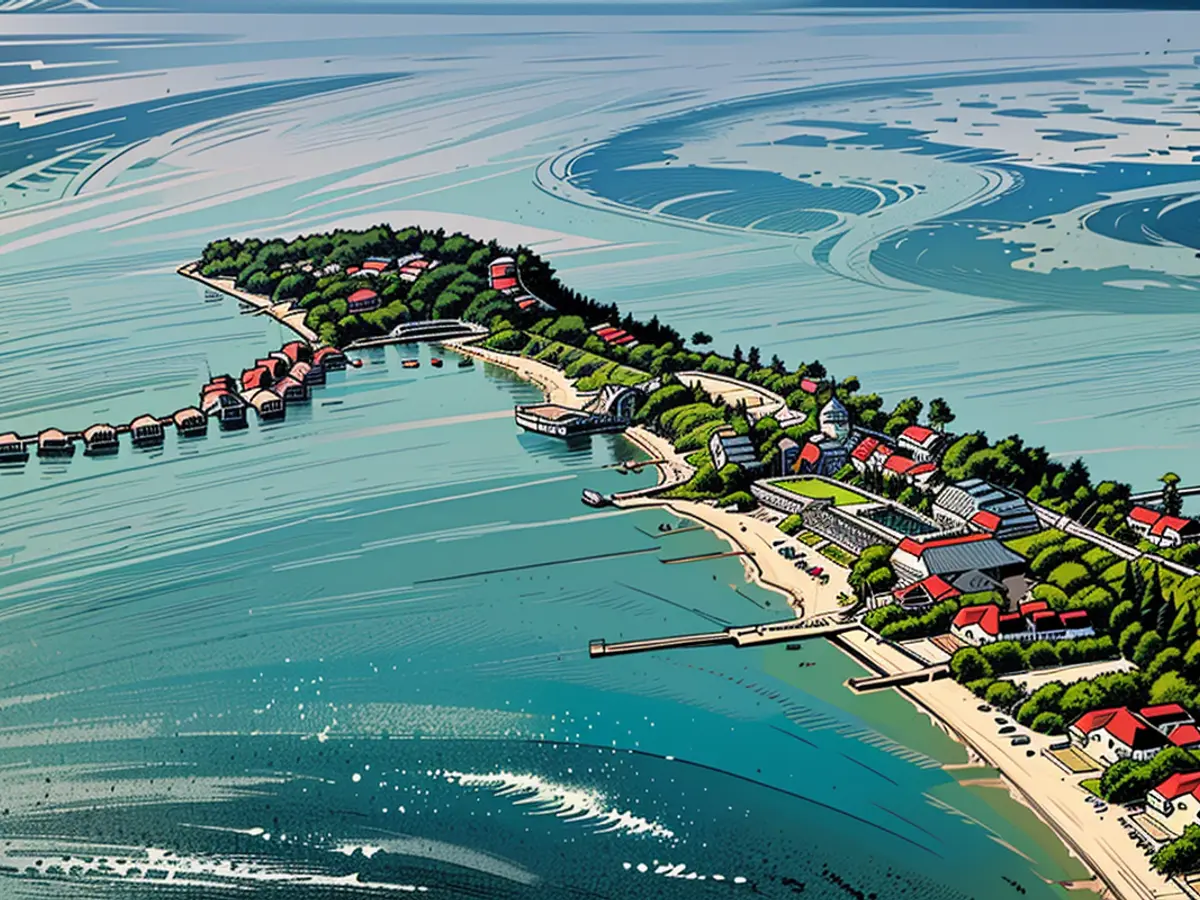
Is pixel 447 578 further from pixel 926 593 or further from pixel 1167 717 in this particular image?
pixel 1167 717

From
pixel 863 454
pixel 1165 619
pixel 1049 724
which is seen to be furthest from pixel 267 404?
pixel 1049 724

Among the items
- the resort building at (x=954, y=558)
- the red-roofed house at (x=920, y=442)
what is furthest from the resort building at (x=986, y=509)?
the red-roofed house at (x=920, y=442)

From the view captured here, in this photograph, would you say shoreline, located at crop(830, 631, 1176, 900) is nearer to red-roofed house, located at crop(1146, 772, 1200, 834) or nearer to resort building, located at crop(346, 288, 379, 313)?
red-roofed house, located at crop(1146, 772, 1200, 834)

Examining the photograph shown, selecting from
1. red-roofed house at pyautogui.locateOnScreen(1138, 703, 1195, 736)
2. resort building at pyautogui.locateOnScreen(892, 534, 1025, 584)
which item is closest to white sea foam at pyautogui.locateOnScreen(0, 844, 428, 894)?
red-roofed house at pyautogui.locateOnScreen(1138, 703, 1195, 736)

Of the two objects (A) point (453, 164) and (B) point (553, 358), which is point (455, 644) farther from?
(A) point (453, 164)

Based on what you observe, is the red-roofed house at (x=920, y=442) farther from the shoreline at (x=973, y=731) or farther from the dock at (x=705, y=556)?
the dock at (x=705, y=556)

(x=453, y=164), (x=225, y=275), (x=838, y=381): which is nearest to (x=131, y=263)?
(x=225, y=275)
